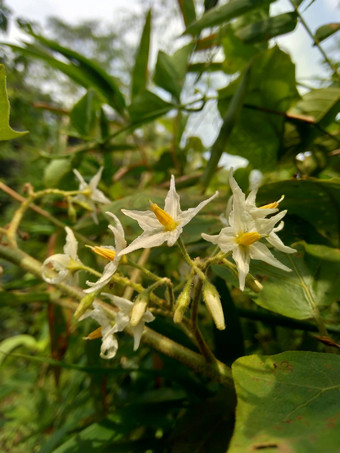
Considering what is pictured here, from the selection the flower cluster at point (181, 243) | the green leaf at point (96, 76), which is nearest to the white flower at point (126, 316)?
the flower cluster at point (181, 243)

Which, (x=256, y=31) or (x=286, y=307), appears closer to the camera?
(x=286, y=307)

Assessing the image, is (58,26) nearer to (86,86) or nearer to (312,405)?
(86,86)

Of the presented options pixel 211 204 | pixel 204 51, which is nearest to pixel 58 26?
pixel 204 51

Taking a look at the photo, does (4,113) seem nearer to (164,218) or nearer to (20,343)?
(164,218)

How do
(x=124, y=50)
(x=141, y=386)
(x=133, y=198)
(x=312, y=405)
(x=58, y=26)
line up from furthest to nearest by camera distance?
(x=58, y=26) → (x=124, y=50) → (x=141, y=386) → (x=133, y=198) → (x=312, y=405)

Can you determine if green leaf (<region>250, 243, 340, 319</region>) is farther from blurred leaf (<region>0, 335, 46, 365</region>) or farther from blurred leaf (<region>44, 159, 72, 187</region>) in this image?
blurred leaf (<region>0, 335, 46, 365</region>)

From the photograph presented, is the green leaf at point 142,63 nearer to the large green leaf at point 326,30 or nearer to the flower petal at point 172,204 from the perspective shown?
the large green leaf at point 326,30

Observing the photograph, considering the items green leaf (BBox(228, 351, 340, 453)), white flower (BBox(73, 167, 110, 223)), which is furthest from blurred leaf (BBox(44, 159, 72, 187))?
green leaf (BBox(228, 351, 340, 453))

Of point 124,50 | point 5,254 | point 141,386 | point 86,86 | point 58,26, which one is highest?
point 58,26
